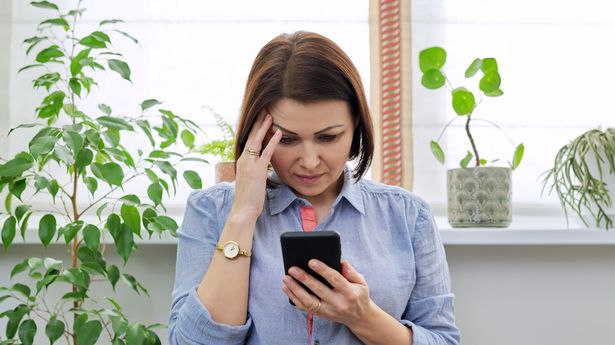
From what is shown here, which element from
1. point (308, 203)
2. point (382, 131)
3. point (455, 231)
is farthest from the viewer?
point (382, 131)

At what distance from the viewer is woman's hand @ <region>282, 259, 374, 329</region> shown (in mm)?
1255

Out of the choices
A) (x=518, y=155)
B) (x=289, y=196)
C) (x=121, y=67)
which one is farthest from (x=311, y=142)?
(x=518, y=155)

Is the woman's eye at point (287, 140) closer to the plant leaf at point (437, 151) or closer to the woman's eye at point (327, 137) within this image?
the woman's eye at point (327, 137)

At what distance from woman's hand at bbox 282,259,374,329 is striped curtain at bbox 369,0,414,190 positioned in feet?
3.14

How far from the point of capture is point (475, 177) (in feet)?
6.72

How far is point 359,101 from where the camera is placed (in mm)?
1403

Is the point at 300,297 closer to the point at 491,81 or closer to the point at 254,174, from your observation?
the point at 254,174

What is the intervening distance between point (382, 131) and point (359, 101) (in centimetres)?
86

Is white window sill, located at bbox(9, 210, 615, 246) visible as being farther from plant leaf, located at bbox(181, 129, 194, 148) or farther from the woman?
the woman

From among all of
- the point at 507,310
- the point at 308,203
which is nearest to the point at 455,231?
the point at 507,310

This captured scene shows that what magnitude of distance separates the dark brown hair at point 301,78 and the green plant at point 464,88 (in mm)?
700

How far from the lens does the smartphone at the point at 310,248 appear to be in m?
1.23

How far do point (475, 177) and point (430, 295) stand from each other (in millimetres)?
645

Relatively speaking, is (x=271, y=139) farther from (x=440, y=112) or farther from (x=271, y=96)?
(x=440, y=112)
